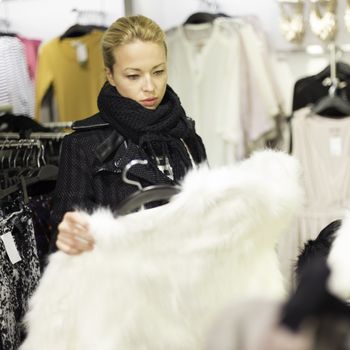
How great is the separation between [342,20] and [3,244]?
1.48 metres

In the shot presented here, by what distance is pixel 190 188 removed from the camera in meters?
0.83

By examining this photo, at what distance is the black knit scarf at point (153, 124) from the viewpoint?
118 cm

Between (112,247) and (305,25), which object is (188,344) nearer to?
(112,247)

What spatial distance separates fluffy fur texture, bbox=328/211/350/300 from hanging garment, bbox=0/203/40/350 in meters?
0.77

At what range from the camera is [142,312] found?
0.86 meters

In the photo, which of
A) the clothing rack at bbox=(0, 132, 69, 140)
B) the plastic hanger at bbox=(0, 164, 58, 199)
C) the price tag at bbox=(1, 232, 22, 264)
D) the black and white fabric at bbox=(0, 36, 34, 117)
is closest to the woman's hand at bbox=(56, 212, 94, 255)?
the price tag at bbox=(1, 232, 22, 264)

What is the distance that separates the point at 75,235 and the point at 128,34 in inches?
19.5

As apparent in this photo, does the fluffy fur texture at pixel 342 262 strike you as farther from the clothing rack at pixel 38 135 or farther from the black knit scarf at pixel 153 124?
the clothing rack at pixel 38 135

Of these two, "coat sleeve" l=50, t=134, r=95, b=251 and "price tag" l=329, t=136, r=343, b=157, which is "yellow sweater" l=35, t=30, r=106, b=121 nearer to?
"price tag" l=329, t=136, r=343, b=157

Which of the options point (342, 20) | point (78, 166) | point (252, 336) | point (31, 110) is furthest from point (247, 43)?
point (252, 336)

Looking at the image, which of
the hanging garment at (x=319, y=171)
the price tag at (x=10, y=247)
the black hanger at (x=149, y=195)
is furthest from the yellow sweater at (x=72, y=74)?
the black hanger at (x=149, y=195)

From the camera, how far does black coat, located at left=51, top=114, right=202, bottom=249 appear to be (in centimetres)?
117

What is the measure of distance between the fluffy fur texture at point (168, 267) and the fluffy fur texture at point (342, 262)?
95mm

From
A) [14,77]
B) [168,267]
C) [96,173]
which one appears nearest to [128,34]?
[96,173]
